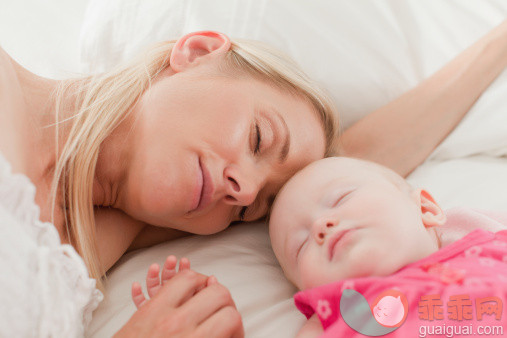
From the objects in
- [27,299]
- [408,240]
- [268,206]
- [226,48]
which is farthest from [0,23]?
[408,240]

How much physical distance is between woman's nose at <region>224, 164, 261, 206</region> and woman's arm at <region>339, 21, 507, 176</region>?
432 mm

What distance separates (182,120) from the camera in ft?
3.08

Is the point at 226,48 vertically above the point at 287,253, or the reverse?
the point at 226,48

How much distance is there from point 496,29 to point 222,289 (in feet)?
3.53

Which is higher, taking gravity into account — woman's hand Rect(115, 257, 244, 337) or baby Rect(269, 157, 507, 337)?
baby Rect(269, 157, 507, 337)

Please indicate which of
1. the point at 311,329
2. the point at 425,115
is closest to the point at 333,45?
the point at 425,115

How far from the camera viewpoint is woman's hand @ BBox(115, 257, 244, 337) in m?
0.72

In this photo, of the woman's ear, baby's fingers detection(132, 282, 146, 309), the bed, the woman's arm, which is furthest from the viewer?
the woman's arm

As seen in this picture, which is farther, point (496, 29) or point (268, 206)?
point (496, 29)

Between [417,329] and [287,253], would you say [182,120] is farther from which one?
[417,329]

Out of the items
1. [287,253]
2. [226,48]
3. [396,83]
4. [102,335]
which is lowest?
[102,335]

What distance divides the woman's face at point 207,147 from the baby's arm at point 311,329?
0.84 feet

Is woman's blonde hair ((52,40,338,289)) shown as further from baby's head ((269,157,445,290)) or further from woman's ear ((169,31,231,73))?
baby's head ((269,157,445,290))

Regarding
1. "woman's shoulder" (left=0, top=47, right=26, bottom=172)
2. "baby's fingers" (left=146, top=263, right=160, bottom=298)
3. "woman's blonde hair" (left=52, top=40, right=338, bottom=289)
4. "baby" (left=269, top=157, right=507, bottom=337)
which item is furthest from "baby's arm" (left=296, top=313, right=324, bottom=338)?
"woman's shoulder" (left=0, top=47, right=26, bottom=172)
